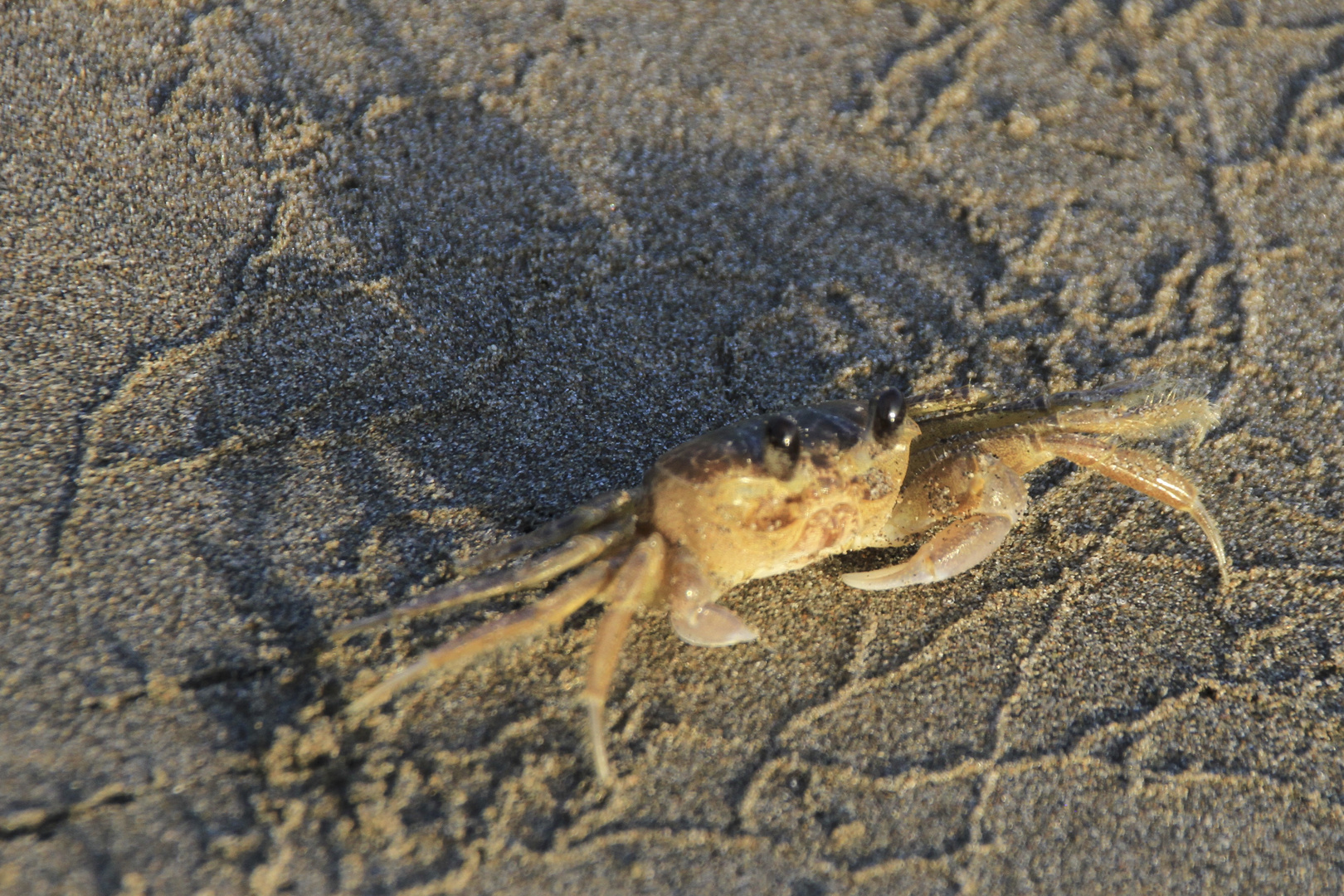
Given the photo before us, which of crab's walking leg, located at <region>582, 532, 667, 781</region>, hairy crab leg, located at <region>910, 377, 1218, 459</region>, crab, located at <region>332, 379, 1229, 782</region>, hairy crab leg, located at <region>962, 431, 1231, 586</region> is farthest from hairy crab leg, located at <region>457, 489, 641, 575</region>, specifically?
hairy crab leg, located at <region>962, 431, 1231, 586</region>

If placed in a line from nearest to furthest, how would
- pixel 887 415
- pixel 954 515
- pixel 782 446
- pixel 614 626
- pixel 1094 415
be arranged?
1. pixel 614 626
2. pixel 782 446
3. pixel 887 415
4. pixel 954 515
5. pixel 1094 415

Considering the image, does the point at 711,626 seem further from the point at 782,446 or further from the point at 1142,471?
the point at 1142,471

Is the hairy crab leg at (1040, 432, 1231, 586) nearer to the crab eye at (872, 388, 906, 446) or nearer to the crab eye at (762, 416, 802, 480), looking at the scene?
the crab eye at (872, 388, 906, 446)

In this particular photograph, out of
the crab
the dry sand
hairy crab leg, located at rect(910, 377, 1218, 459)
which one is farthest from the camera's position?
hairy crab leg, located at rect(910, 377, 1218, 459)

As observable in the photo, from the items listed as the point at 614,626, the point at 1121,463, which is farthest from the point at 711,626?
the point at 1121,463

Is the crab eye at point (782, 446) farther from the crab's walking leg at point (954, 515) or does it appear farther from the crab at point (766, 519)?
the crab's walking leg at point (954, 515)
